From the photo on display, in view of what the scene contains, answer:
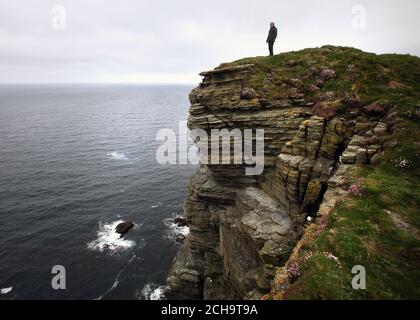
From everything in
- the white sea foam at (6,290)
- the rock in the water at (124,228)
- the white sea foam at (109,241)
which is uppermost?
the rock in the water at (124,228)

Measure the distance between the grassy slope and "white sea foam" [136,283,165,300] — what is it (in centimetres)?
3545

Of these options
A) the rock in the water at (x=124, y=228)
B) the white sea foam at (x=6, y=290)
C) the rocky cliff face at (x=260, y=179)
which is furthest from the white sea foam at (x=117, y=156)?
the rocky cliff face at (x=260, y=179)

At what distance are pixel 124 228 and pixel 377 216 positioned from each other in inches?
2065

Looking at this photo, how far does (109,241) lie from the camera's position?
5622 centimetres

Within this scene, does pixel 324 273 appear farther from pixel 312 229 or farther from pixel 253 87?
pixel 253 87

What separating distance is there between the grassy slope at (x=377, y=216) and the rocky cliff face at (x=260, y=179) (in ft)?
5.14

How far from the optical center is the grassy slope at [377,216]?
12.8 m

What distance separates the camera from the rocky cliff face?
2338 cm

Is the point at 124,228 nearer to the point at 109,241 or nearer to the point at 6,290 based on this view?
the point at 109,241

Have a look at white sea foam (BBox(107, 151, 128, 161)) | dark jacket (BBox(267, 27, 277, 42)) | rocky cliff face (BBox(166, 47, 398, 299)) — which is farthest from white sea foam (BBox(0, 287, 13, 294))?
white sea foam (BBox(107, 151, 128, 161))

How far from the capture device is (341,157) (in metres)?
22.5

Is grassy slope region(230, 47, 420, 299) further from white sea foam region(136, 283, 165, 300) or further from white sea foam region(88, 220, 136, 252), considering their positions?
white sea foam region(88, 220, 136, 252)

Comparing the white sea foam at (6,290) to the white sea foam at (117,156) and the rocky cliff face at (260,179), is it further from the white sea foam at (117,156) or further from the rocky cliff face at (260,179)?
the white sea foam at (117,156)

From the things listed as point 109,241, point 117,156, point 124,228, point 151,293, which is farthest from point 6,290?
point 117,156
